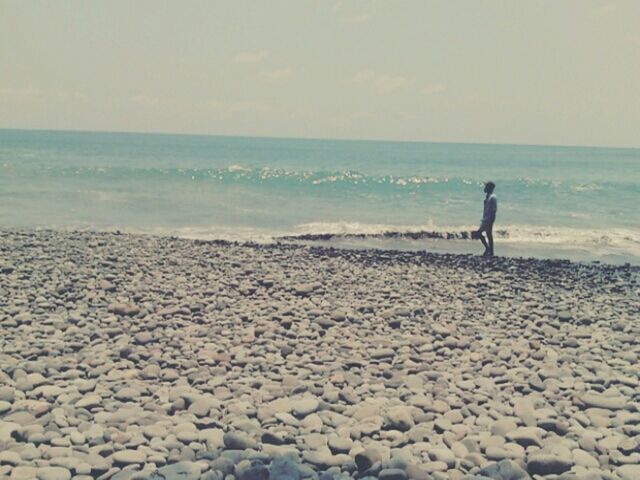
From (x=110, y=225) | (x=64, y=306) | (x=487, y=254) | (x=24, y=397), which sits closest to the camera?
(x=24, y=397)

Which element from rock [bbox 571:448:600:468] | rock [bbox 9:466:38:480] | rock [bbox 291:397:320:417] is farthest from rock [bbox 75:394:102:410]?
rock [bbox 571:448:600:468]

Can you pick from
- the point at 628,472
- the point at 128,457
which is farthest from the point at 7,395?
the point at 628,472

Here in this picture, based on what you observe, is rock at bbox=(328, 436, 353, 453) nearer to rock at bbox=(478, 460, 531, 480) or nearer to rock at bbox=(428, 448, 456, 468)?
rock at bbox=(428, 448, 456, 468)

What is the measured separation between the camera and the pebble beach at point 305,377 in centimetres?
404

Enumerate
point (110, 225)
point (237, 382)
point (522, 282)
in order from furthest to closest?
1. point (110, 225)
2. point (522, 282)
3. point (237, 382)

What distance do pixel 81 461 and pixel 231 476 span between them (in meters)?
1.11

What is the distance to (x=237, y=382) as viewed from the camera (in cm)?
546

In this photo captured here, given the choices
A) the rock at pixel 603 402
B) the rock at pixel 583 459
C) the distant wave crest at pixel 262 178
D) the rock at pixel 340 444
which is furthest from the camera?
the distant wave crest at pixel 262 178

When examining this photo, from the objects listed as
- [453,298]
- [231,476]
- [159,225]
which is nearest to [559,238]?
[453,298]

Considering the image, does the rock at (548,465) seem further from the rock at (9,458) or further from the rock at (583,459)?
the rock at (9,458)

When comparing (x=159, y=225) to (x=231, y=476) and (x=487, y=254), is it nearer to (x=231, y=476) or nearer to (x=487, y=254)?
(x=487, y=254)

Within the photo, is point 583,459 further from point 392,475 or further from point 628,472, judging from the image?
point 392,475

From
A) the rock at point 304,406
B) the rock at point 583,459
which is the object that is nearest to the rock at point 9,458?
the rock at point 304,406

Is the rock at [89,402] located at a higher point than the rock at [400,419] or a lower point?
lower
